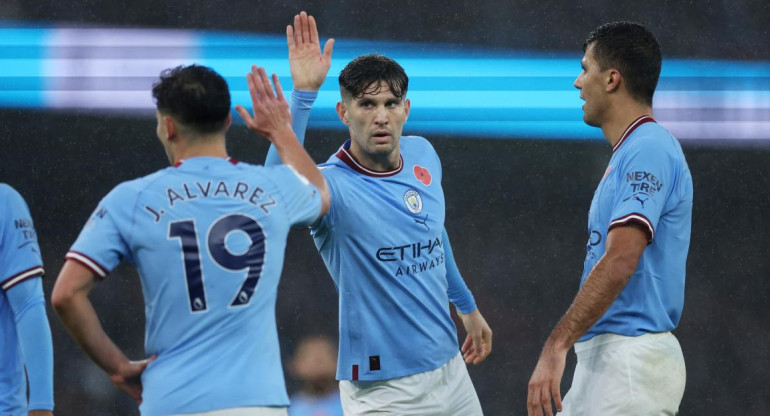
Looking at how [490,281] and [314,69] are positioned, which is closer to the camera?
[314,69]

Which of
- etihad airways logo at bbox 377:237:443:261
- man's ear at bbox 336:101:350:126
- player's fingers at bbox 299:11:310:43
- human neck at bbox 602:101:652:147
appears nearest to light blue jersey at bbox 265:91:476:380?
etihad airways logo at bbox 377:237:443:261

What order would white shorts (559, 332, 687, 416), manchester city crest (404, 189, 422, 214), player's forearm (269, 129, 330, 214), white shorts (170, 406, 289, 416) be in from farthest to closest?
manchester city crest (404, 189, 422, 214), white shorts (559, 332, 687, 416), player's forearm (269, 129, 330, 214), white shorts (170, 406, 289, 416)

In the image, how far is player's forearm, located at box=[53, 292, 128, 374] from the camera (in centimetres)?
210

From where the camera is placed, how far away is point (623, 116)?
293 centimetres

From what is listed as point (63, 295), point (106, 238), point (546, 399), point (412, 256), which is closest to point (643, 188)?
point (546, 399)

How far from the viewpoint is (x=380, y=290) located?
2.98 m

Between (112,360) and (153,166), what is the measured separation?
2.91 metres

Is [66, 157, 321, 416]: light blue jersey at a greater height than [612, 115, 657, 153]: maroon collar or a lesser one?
lesser

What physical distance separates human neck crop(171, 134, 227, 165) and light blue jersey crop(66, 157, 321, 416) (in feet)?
0.25

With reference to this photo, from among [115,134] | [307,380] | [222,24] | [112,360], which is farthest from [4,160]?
[112,360]

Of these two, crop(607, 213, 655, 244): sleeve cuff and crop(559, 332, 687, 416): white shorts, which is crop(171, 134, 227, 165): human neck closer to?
crop(607, 213, 655, 244): sleeve cuff

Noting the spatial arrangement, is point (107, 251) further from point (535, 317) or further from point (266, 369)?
point (535, 317)

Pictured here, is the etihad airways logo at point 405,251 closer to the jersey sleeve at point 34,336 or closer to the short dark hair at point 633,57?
the short dark hair at point 633,57

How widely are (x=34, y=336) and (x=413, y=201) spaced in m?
1.25
